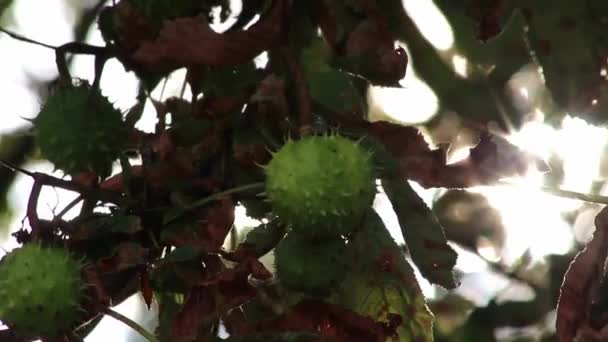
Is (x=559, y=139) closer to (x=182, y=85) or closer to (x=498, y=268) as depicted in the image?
(x=498, y=268)

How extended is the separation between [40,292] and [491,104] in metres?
1.01

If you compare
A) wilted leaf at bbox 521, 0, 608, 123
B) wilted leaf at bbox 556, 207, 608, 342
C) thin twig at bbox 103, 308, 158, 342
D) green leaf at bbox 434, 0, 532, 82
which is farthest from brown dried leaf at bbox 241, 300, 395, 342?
green leaf at bbox 434, 0, 532, 82

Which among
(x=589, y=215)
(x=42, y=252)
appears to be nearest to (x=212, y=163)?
(x=42, y=252)

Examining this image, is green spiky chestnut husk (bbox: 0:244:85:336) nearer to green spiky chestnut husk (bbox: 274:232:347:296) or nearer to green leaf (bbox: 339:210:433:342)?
green spiky chestnut husk (bbox: 274:232:347:296)

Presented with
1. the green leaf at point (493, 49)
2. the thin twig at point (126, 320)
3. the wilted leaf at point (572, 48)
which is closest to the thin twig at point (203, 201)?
the thin twig at point (126, 320)

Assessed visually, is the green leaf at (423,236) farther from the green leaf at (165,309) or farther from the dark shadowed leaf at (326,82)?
the green leaf at (165,309)

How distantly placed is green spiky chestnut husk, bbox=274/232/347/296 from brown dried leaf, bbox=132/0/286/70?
0.24 m

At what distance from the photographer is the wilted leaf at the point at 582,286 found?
144cm

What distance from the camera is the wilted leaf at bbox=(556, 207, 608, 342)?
1438mm

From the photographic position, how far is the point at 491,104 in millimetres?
2062

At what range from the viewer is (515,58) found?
207 cm

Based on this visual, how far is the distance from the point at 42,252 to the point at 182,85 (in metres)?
0.40

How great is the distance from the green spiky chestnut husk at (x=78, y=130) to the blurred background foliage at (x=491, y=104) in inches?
10.5

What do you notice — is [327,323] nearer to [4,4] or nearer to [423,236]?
[423,236]
